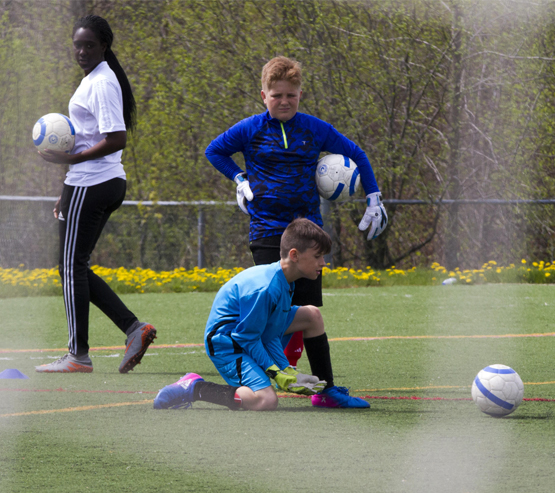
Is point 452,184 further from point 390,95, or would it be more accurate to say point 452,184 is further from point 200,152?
point 200,152

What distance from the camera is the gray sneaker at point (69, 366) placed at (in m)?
5.13

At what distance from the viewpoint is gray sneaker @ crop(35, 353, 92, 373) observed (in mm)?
5133

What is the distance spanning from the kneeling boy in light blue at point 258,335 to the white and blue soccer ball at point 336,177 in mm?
599

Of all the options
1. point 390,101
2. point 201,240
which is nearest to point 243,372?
point 201,240

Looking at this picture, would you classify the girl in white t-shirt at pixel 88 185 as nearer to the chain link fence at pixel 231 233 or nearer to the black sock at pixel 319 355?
the black sock at pixel 319 355

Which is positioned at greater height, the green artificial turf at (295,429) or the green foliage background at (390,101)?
the green foliage background at (390,101)

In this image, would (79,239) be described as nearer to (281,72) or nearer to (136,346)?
(136,346)

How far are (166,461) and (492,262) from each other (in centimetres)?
975

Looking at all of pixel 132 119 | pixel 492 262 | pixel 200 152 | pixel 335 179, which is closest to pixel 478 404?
pixel 335 179

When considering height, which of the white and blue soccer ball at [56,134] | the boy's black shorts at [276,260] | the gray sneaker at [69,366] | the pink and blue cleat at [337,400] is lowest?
the gray sneaker at [69,366]

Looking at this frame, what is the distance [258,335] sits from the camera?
159 inches

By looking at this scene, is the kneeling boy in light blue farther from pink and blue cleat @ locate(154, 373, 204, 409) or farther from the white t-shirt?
the white t-shirt

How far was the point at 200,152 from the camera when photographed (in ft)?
42.8

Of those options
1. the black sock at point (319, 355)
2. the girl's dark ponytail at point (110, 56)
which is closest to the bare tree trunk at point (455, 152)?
the girl's dark ponytail at point (110, 56)
